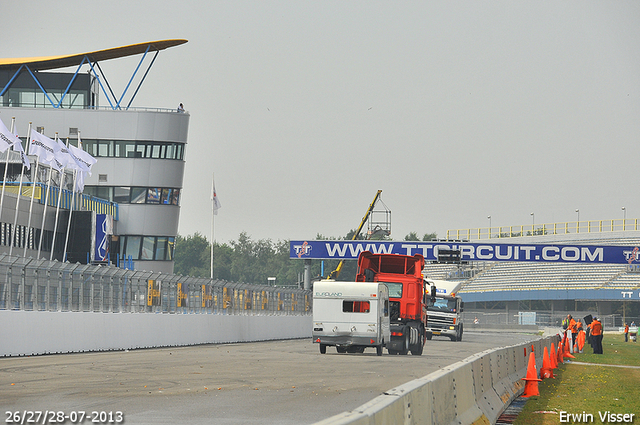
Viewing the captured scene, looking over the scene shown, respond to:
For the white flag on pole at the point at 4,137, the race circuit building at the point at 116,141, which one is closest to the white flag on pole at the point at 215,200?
the race circuit building at the point at 116,141

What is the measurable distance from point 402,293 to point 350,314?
12.8 feet

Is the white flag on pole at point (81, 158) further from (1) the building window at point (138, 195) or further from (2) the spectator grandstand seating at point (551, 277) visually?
(2) the spectator grandstand seating at point (551, 277)

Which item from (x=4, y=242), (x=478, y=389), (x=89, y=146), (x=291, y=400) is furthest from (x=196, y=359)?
(x=89, y=146)

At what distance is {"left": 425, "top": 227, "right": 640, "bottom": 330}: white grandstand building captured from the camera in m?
90.9

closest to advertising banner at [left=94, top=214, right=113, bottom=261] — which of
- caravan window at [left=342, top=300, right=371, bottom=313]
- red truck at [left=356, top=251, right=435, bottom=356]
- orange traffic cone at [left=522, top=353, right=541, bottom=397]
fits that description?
red truck at [left=356, top=251, right=435, bottom=356]

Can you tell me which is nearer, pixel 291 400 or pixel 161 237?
pixel 291 400

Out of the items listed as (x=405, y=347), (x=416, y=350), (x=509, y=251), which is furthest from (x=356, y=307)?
(x=509, y=251)

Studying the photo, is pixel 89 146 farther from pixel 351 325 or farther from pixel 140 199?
pixel 351 325

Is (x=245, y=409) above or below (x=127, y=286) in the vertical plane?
below

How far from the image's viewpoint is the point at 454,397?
33.0 ft

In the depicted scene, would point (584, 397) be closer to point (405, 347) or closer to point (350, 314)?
point (350, 314)

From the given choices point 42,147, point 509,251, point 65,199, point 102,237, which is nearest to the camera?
point 42,147

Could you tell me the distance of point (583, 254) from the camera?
217 feet

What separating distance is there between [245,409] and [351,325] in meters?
16.8
